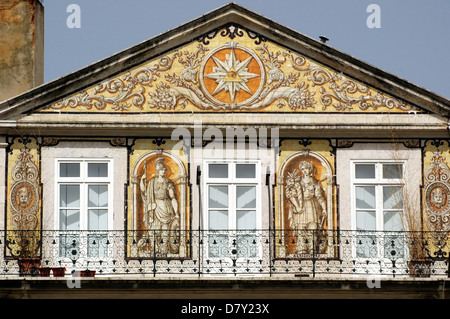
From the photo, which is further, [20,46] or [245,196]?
[20,46]

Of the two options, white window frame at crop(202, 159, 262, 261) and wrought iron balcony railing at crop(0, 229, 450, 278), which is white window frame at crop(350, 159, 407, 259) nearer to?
wrought iron balcony railing at crop(0, 229, 450, 278)

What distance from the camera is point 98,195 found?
2972 centimetres

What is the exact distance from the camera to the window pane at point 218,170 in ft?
98.1

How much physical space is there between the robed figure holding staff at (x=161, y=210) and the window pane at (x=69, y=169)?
4.67 ft

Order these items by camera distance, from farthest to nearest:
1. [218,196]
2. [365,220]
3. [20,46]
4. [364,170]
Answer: [20,46], [364,170], [218,196], [365,220]

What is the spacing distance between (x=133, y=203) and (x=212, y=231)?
1801mm

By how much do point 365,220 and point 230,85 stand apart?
4.11 metres

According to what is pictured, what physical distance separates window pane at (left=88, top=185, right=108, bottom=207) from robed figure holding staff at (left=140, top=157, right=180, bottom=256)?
2.66 ft

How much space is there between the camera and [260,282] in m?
28.2

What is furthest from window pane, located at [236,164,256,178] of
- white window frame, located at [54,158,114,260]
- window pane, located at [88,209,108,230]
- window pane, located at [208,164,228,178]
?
window pane, located at [88,209,108,230]

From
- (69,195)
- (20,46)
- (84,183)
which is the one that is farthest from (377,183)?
(20,46)

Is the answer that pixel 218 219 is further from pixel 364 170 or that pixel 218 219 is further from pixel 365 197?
pixel 364 170
